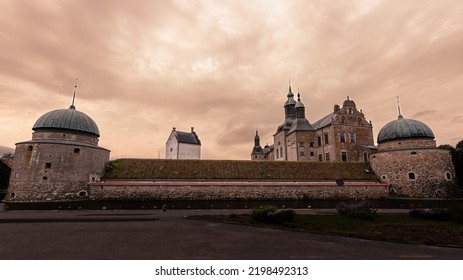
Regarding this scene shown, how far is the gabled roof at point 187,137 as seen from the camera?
57031 millimetres

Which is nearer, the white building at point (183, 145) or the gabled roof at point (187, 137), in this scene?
the white building at point (183, 145)

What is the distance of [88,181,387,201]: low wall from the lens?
91.4 ft

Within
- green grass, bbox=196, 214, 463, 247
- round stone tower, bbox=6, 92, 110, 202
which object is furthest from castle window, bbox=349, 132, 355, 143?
round stone tower, bbox=6, 92, 110, 202

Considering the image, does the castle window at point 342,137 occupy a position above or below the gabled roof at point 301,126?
below

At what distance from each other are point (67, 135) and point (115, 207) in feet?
41.1

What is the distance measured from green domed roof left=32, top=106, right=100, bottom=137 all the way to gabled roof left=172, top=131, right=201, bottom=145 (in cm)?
2456

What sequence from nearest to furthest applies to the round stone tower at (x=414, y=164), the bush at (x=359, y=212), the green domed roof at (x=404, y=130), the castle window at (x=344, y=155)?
the bush at (x=359, y=212), the round stone tower at (x=414, y=164), the green domed roof at (x=404, y=130), the castle window at (x=344, y=155)

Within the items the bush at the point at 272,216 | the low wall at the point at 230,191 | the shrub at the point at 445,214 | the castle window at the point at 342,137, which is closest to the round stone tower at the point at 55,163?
the low wall at the point at 230,191

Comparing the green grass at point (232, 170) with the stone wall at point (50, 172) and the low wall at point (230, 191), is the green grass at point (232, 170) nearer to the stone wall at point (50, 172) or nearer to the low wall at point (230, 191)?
the low wall at point (230, 191)

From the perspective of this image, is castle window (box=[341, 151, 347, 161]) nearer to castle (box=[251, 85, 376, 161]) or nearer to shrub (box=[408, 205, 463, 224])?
castle (box=[251, 85, 376, 161])

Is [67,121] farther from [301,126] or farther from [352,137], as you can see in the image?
[352,137]

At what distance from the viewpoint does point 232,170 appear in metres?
33.8

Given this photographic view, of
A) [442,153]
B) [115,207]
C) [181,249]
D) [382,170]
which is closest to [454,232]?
[181,249]

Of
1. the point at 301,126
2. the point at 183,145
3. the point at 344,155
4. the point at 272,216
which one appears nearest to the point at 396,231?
the point at 272,216
